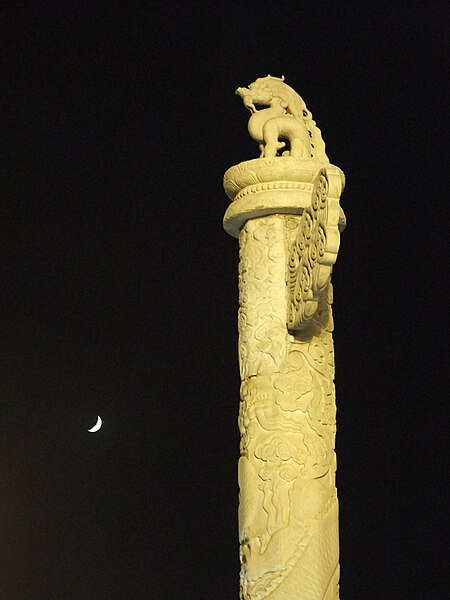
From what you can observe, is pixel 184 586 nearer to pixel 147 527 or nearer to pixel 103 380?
pixel 147 527

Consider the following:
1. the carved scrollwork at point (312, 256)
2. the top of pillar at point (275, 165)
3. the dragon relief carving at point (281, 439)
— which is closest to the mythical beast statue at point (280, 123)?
the top of pillar at point (275, 165)

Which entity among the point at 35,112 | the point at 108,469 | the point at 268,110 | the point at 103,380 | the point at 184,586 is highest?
the point at 35,112

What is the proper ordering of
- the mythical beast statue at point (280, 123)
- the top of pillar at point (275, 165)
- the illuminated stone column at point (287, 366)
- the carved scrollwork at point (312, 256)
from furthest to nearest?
the mythical beast statue at point (280, 123)
the top of pillar at point (275, 165)
the illuminated stone column at point (287, 366)
the carved scrollwork at point (312, 256)

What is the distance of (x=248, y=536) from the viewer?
16.1ft

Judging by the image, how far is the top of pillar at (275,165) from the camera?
5184 millimetres

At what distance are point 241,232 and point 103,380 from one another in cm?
266

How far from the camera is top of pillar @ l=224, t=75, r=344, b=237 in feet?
17.0

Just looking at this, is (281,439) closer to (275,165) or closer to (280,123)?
(275,165)

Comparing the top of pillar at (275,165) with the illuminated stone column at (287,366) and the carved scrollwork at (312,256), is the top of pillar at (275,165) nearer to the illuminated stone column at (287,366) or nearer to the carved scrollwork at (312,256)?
the illuminated stone column at (287,366)

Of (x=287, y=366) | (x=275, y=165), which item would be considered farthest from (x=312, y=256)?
(x=275, y=165)

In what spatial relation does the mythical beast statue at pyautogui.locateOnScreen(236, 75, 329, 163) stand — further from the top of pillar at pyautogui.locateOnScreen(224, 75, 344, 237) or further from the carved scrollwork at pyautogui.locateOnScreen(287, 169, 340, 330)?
the carved scrollwork at pyautogui.locateOnScreen(287, 169, 340, 330)

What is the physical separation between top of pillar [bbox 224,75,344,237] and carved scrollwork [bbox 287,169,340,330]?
0.30 m

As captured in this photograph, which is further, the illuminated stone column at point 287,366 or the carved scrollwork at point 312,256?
the illuminated stone column at point 287,366

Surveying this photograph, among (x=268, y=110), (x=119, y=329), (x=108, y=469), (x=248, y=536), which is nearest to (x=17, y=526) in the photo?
(x=108, y=469)
